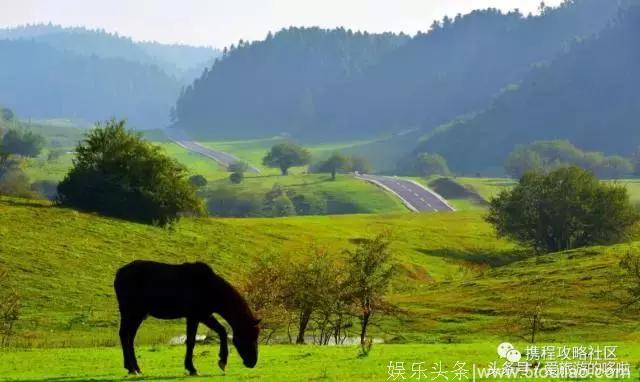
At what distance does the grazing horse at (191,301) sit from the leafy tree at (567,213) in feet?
318

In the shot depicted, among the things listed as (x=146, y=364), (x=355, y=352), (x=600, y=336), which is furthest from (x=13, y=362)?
(x=600, y=336)

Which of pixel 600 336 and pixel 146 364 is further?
pixel 600 336

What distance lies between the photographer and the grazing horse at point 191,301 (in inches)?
982

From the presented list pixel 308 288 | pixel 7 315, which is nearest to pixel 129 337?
pixel 7 315

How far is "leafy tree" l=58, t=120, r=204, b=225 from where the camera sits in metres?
94.2

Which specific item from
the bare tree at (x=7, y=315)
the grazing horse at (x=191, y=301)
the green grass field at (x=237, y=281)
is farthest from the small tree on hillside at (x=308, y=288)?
the grazing horse at (x=191, y=301)

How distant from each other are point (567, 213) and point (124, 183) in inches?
2575

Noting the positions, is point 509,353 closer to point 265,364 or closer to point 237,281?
point 265,364

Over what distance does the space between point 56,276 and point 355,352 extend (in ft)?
133

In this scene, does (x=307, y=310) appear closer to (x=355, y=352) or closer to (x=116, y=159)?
(x=355, y=352)

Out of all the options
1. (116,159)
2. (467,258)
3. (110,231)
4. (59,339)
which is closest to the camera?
(59,339)

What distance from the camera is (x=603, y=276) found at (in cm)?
7438

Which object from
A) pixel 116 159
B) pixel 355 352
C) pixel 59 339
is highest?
pixel 116 159

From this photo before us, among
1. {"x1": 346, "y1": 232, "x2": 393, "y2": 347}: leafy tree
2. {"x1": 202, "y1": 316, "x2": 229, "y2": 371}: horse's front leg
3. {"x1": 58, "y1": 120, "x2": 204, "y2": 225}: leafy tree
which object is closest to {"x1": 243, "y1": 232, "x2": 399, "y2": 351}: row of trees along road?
{"x1": 346, "y1": 232, "x2": 393, "y2": 347}: leafy tree
